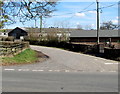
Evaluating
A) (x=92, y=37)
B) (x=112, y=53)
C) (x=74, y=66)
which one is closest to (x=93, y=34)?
(x=92, y=37)

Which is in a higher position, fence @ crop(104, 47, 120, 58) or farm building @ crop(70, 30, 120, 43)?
farm building @ crop(70, 30, 120, 43)

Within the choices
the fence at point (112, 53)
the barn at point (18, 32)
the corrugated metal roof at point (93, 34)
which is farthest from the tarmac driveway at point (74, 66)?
the barn at point (18, 32)

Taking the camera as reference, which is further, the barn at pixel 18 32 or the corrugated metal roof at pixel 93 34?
Result: the barn at pixel 18 32

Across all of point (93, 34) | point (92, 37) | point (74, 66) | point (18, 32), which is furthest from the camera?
point (18, 32)

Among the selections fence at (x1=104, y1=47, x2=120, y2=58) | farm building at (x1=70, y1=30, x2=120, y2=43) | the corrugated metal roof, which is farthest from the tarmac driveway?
the corrugated metal roof

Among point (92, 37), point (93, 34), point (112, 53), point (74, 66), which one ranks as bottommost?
point (74, 66)

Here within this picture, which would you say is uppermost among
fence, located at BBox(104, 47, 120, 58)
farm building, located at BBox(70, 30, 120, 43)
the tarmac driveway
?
farm building, located at BBox(70, 30, 120, 43)

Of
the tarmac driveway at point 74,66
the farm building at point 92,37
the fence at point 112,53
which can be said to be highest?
the farm building at point 92,37

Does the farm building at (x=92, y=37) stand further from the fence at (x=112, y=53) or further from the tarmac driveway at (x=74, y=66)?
the tarmac driveway at (x=74, y=66)

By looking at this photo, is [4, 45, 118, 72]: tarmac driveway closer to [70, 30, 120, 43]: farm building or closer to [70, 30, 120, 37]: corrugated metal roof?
[70, 30, 120, 43]: farm building

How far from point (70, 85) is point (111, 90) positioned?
1.56 meters

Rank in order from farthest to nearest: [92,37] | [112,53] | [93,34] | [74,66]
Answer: [93,34] → [92,37] → [112,53] → [74,66]

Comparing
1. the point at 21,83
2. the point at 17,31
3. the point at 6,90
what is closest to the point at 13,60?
the point at 21,83

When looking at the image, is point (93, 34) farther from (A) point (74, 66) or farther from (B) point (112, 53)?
(A) point (74, 66)
